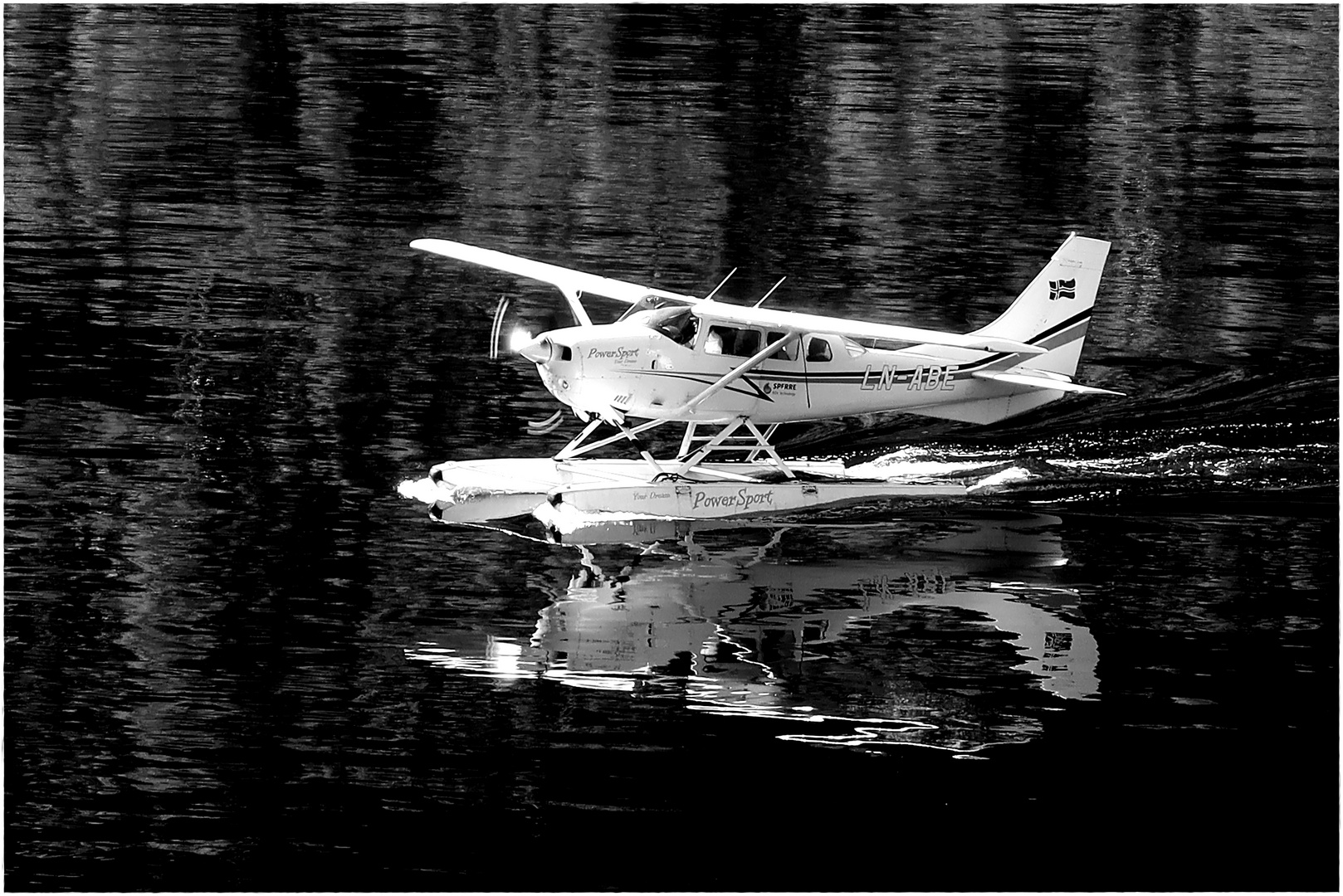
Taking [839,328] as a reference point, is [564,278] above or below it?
above

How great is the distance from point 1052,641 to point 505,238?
1501 cm

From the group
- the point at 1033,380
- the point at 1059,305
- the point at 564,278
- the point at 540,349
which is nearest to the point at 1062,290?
the point at 1059,305

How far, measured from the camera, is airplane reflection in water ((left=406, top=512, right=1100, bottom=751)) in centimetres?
1348

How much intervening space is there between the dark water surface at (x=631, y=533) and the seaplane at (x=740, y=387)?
0.52m

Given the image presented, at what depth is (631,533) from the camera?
17234 millimetres

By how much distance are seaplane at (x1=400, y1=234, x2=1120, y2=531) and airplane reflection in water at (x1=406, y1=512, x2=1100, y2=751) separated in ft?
1.64

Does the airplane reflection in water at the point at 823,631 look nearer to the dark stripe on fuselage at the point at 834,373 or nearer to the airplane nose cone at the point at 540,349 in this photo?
the dark stripe on fuselage at the point at 834,373

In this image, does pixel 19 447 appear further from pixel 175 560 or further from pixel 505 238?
pixel 505 238

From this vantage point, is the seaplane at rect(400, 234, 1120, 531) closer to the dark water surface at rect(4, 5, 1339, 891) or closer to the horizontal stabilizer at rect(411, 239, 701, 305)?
the horizontal stabilizer at rect(411, 239, 701, 305)

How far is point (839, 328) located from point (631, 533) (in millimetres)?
2747

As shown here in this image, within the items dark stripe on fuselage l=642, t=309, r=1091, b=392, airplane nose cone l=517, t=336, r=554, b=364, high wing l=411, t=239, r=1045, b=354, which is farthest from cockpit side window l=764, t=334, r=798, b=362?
airplane nose cone l=517, t=336, r=554, b=364

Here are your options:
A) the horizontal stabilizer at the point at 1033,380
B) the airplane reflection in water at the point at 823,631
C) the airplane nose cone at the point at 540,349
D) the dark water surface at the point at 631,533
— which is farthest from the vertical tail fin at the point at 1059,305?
the airplane nose cone at the point at 540,349

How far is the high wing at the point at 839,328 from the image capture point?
17047mm

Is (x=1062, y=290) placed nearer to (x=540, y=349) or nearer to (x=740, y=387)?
(x=740, y=387)
